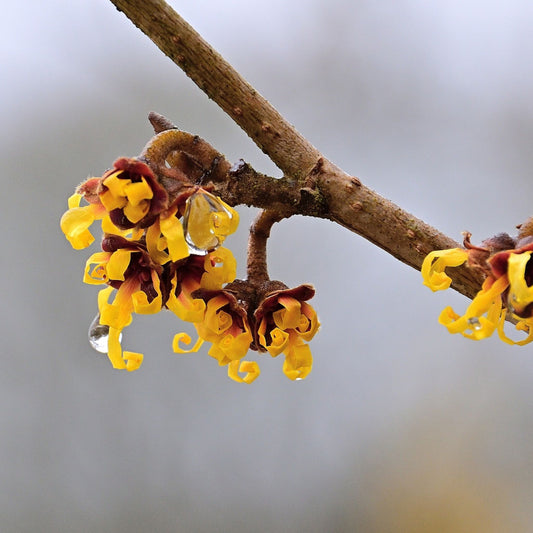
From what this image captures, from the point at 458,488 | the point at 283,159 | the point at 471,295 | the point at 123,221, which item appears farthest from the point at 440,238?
the point at 458,488

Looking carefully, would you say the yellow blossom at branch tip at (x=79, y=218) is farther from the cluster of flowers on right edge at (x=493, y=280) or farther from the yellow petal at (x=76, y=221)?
the cluster of flowers on right edge at (x=493, y=280)

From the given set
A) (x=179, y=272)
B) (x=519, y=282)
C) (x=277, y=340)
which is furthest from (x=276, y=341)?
(x=519, y=282)

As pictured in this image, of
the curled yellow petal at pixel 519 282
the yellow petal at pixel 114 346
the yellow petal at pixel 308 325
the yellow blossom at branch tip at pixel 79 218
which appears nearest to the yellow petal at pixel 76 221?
the yellow blossom at branch tip at pixel 79 218

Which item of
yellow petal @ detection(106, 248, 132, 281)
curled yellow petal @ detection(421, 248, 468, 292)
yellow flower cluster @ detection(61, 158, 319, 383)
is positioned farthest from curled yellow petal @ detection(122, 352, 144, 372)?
curled yellow petal @ detection(421, 248, 468, 292)

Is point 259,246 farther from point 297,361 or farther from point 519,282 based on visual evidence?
point 519,282

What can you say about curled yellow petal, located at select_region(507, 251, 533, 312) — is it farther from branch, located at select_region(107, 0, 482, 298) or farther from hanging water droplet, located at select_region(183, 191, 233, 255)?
hanging water droplet, located at select_region(183, 191, 233, 255)
